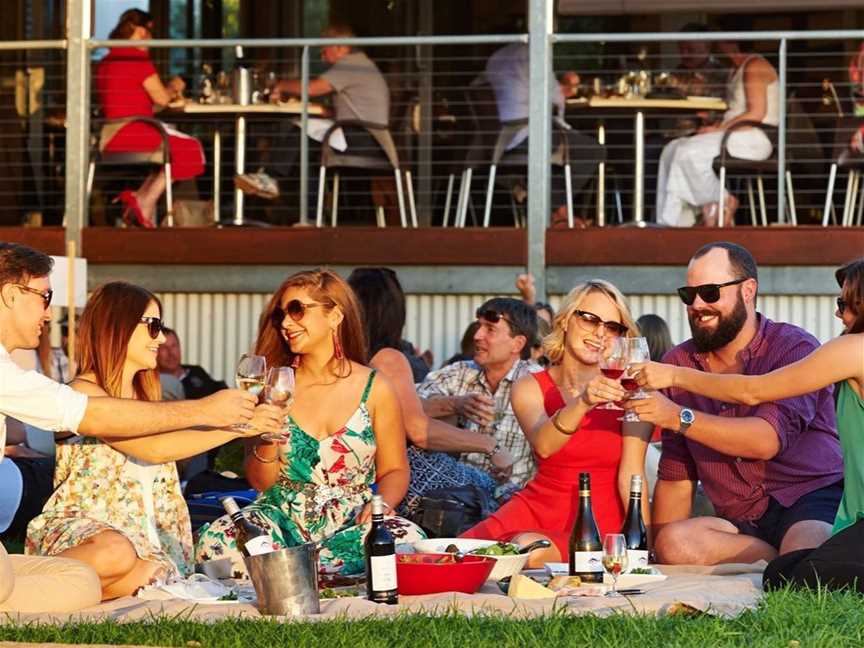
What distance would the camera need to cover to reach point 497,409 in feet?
29.2

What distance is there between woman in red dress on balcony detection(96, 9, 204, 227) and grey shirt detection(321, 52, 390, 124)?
1167 mm

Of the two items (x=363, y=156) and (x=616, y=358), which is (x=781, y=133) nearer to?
(x=363, y=156)

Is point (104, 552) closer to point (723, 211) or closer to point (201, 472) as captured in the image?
point (201, 472)

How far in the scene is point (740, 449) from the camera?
7.02m

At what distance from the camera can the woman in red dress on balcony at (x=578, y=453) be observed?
709 centimetres

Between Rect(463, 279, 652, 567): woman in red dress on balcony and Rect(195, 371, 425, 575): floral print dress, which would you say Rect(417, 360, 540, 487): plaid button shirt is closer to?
Rect(463, 279, 652, 567): woman in red dress on balcony

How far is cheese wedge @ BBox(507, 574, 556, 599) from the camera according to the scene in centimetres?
602

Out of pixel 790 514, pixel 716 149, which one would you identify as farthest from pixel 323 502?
pixel 716 149

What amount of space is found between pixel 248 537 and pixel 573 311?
6.80 ft

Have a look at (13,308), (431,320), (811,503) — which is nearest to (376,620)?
(13,308)

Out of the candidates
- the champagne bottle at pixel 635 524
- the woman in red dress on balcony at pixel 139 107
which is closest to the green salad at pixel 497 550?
the champagne bottle at pixel 635 524

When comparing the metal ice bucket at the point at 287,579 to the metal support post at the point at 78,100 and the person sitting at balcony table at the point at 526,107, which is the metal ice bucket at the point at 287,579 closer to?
the person sitting at balcony table at the point at 526,107

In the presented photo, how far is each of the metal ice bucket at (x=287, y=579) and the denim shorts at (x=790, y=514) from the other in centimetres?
235

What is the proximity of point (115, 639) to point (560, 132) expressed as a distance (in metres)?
8.28
